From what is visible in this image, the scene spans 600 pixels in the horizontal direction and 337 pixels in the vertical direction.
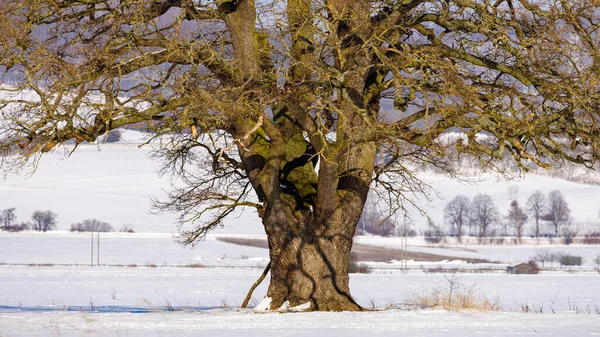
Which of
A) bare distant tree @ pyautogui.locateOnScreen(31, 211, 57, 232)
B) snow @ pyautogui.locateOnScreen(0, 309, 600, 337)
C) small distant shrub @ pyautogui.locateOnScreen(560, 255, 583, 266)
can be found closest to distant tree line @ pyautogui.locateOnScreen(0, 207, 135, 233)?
bare distant tree @ pyautogui.locateOnScreen(31, 211, 57, 232)

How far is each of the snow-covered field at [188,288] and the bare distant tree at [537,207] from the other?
25.3m

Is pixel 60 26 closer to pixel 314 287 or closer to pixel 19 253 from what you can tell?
pixel 314 287

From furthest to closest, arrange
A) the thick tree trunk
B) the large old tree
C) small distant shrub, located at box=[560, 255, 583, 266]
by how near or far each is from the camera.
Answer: small distant shrub, located at box=[560, 255, 583, 266], the thick tree trunk, the large old tree

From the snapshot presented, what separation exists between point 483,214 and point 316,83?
124850 millimetres

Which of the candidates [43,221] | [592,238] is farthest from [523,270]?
[43,221]

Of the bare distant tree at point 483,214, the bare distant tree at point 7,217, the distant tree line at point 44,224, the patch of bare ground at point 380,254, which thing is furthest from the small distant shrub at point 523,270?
the bare distant tree at point 7,217

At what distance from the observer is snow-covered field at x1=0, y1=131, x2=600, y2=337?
12.3 meters

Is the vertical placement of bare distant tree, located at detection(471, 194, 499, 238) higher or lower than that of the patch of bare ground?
higher

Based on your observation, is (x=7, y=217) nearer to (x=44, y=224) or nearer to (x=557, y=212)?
(x=44, y=224)

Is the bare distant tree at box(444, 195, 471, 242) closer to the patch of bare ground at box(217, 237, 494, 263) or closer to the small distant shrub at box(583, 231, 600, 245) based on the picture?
the small distant shrub at box(583, 231, 600, 245)

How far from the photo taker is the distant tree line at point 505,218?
→ 133250 mm

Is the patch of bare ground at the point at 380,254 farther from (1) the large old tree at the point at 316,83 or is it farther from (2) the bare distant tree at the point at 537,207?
(1) the large old tree at the point at 316,83

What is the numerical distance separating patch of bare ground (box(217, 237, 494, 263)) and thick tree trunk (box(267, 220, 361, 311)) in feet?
198

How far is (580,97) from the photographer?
13.0 meters
